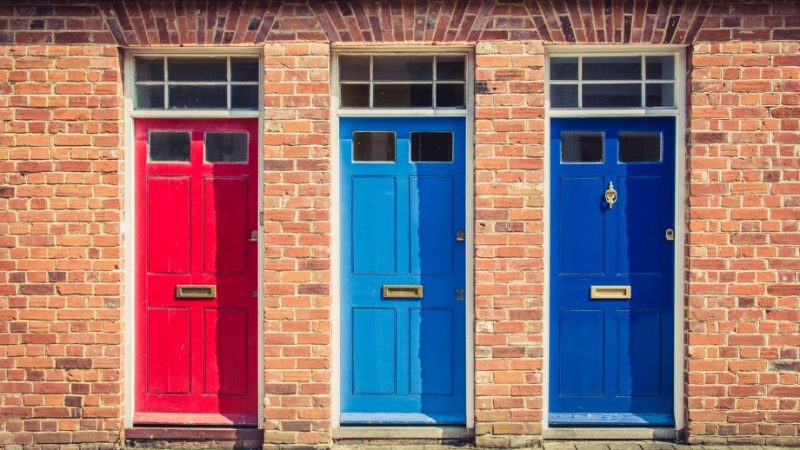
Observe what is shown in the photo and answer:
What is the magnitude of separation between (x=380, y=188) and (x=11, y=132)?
2724 millimetres

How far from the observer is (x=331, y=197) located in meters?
5.36

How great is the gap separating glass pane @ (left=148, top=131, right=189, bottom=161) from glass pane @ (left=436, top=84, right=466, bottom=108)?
1.94 metres

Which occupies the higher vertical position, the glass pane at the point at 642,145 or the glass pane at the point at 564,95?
the glass pane at the point at 564,95

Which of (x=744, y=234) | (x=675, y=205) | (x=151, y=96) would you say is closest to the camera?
(x=744, y=234)

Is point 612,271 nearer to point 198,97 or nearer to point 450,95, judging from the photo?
point 450,95

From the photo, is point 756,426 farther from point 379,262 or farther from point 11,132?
point 11,132

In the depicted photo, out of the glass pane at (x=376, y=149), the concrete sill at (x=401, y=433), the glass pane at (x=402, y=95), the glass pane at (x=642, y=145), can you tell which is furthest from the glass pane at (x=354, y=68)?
the concrete sill at (x=401, y=433)

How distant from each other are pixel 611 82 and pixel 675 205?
1.04 metres

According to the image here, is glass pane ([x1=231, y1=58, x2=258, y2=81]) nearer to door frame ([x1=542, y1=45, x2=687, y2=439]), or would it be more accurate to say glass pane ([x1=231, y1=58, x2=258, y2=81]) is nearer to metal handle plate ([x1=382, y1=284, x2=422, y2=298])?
metal handle plate ([x1=382, y1=284, x2=422, y2=298])

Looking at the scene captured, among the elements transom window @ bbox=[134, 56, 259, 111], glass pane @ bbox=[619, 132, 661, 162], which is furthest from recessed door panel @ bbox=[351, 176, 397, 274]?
glass pane @ bbox=[619, 132, 661, 162]


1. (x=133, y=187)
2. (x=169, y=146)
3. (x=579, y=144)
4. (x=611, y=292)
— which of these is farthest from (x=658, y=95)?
(x=133, y=187)

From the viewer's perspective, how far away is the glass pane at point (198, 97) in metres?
5.52

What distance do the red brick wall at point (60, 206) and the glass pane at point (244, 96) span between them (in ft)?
2.70

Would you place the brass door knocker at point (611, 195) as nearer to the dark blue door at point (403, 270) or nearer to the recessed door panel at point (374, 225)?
the dark blue door at point (403, 270)
